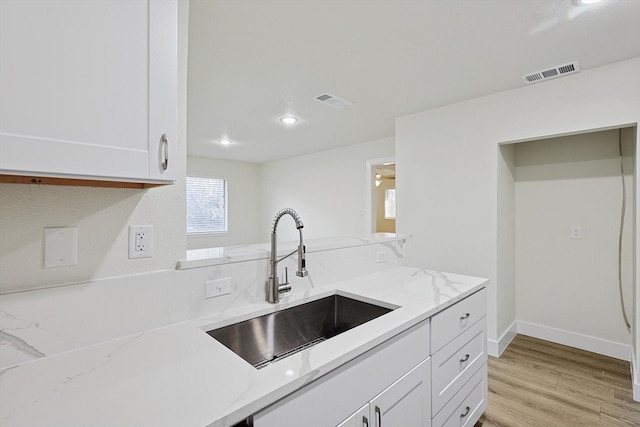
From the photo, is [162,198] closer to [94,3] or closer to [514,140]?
[94,3]

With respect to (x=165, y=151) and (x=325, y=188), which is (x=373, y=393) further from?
(x=325, y=188)

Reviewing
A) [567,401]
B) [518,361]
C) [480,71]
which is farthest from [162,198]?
[518,361]

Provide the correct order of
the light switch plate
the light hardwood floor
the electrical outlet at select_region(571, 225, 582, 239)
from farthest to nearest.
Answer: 1. the electrical outlet at select_region(571, 225, 582, 239)
2. the light hardwood floor
3. the light switch plate

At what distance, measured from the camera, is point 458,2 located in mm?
1683

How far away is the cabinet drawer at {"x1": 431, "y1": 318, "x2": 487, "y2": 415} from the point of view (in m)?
1.40

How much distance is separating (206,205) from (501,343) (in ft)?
18.2

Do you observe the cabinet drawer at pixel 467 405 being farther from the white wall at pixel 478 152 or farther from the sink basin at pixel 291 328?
the white wall at pixel 478 152

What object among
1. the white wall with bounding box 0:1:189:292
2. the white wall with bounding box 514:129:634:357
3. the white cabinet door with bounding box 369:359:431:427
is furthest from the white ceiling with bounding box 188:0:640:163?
the white cabinet door with bounding box 369:359:431:427

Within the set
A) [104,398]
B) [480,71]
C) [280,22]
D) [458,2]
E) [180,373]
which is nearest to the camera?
[104,398]

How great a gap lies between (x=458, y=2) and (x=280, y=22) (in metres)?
1.02

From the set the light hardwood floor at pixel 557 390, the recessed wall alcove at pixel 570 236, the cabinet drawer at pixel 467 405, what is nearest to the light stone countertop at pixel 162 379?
the cabinet drawer at pixel 467 405

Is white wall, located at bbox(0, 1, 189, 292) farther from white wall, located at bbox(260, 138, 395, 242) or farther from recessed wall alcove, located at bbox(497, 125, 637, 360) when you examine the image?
white wall, located at bbox(260, 138, 395, 242)

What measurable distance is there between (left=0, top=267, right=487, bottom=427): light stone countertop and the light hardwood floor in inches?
63.2

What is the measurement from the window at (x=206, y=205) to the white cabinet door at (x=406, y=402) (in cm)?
566
